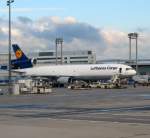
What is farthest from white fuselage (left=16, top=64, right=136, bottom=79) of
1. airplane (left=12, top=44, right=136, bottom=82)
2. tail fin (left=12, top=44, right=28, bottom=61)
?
tail fin (left=12, top=44, right=28, bottom=61)

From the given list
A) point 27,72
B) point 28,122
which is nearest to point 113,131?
point 28,122

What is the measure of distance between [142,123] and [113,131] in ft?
11.9

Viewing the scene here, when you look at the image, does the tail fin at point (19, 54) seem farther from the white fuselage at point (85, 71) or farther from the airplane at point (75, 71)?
the white fuselage at point (85, 71)

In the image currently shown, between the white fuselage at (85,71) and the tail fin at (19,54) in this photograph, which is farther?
the tail fin at (19,54)

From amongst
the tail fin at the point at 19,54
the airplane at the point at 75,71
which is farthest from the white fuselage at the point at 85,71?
the tail fin at the point at 19,54

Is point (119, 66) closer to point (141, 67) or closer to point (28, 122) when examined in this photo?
point (28, 122)

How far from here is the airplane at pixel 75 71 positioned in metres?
99.4

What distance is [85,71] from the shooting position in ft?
335

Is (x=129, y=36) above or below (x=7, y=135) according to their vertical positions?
above

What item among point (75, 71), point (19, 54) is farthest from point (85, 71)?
point (19, 54)

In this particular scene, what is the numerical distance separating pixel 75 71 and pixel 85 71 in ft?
9.38

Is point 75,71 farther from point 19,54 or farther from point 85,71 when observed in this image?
point 19,54

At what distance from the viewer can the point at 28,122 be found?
24062mm

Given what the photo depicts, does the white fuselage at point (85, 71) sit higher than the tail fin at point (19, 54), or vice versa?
the tail fin at point (19, 54)
